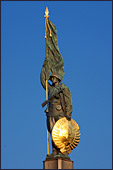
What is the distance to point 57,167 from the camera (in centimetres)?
2453

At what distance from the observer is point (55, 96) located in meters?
25.4

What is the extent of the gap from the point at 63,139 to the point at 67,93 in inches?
80.7

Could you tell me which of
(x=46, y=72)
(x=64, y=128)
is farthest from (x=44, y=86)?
(x=64, y=128)

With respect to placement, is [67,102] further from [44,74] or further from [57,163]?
[57,163]

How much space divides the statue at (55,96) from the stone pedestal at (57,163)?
290 millimetres

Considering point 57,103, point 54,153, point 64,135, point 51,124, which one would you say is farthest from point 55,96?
point 54,153

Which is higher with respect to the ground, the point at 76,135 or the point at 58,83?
the point at 58,83

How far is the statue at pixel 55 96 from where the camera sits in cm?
2498

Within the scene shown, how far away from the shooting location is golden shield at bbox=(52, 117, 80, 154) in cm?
2488

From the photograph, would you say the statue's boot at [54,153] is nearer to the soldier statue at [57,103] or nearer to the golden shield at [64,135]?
the soldier statue at [57,103]

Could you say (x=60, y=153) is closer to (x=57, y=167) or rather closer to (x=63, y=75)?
(x=57, y=167)

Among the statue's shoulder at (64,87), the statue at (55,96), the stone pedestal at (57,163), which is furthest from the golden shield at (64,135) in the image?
the statue's shoulder at (64,87)

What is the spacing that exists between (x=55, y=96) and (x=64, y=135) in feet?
5.78

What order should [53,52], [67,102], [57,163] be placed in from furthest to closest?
1. [53,52]
2. [67,102]
3. [57,163]
